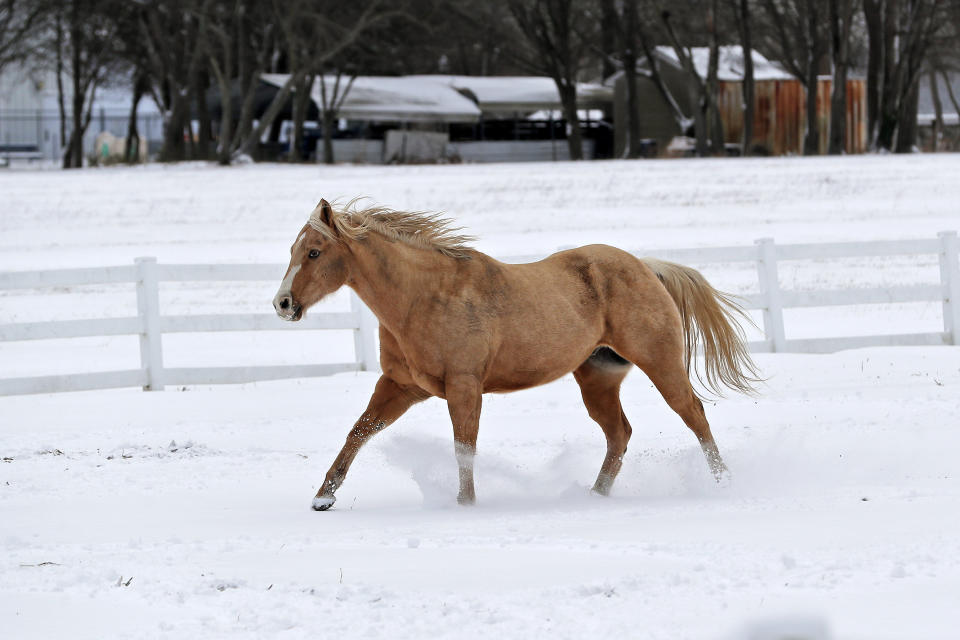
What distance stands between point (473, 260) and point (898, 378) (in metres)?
5.11

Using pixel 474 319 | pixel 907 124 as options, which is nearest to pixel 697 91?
pixel 907 124

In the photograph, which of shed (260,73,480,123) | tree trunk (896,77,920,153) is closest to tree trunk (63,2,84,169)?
shed (260,73,480,123)

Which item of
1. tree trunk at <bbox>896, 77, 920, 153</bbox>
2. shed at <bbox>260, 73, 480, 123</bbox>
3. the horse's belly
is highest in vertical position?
shed at <bbox>260, 73, 480, 123</bbox>

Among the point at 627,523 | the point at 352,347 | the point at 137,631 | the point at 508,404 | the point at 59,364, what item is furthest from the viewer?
the point at 352,347

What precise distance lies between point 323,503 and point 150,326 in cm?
533

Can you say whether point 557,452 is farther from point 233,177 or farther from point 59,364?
point 233,177

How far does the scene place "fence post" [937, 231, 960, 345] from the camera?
12.6 m

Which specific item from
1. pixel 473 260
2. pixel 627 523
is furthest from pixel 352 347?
pixel 627 523

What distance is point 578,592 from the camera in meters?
4.55

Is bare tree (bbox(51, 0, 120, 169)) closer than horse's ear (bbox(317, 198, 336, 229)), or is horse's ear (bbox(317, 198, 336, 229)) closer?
horse's ear (bbox(317, 198, 336, 229))

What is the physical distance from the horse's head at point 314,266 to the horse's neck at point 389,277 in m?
0.09

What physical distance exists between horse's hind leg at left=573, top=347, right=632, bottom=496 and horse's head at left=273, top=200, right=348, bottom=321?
59.3 inches

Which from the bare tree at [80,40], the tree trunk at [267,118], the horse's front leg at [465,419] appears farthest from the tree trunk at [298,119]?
the horse's front leg at [465,419]

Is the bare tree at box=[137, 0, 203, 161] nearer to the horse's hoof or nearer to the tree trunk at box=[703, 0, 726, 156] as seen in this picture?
the tree trunk at box=[703, 0, 726, 156]
